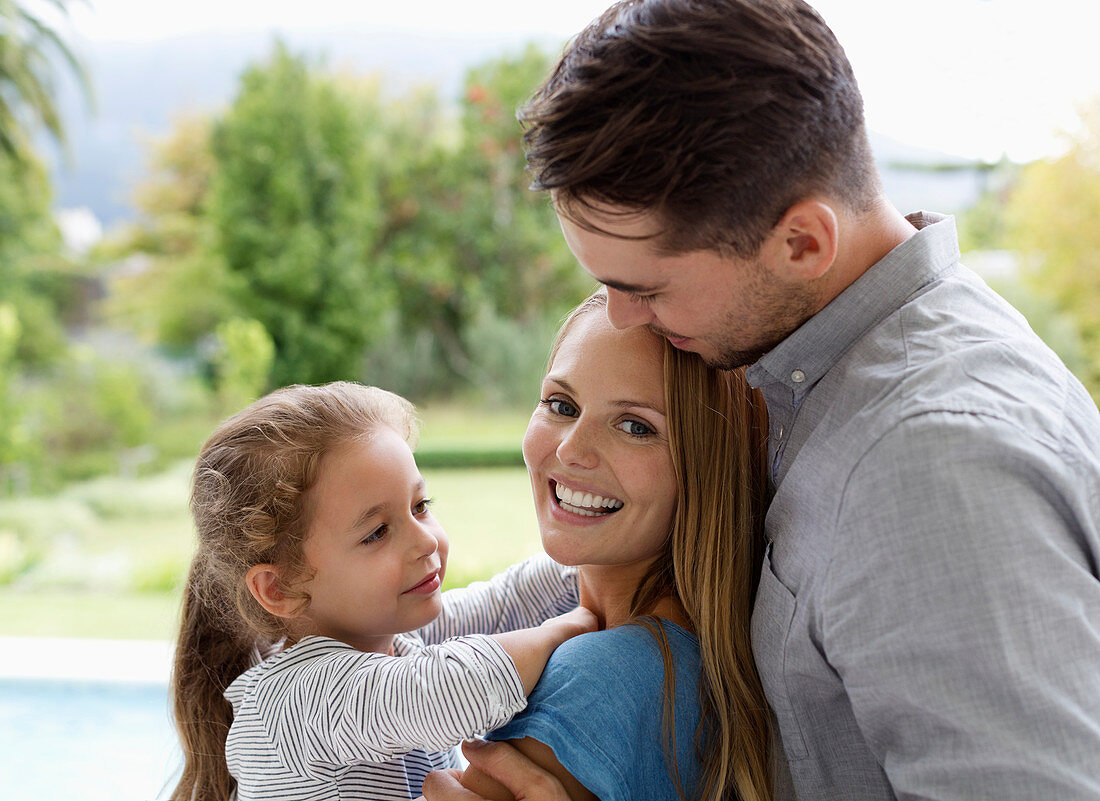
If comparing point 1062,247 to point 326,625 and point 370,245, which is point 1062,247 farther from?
point 326,625

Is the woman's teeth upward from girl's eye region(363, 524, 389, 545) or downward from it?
upward

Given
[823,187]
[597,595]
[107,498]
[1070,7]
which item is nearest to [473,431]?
[107,498]

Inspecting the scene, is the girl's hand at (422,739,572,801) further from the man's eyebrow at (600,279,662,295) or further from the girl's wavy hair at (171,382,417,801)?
the man's eyebrow at (600,279,662,295)

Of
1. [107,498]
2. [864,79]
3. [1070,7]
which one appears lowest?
[107,498]

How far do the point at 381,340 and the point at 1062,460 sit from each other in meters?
6.37

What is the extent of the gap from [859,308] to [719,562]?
0.42 m

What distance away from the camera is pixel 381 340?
7.12 metres

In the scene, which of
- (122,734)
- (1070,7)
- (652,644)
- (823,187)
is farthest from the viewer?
(1070,7)

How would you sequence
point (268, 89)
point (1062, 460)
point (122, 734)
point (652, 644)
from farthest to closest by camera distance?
point (268, 89) < point (122, 734) < point (652, 644) < point (1062, 460)

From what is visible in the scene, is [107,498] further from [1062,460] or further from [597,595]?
[1062,460]

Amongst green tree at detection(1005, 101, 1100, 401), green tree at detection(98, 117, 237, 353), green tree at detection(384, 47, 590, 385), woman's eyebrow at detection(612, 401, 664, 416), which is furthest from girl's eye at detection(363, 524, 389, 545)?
green tree at detection(384, 47, 590, 385)

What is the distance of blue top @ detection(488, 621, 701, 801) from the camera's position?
128cm

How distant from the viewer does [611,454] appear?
146 centimetres

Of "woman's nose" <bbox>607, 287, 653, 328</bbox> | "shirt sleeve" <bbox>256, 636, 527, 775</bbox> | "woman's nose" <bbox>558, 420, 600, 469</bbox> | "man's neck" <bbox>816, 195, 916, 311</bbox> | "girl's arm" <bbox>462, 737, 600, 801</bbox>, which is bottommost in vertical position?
"girl's arm" <bbox>462, 737, 600, 801</bbox>
